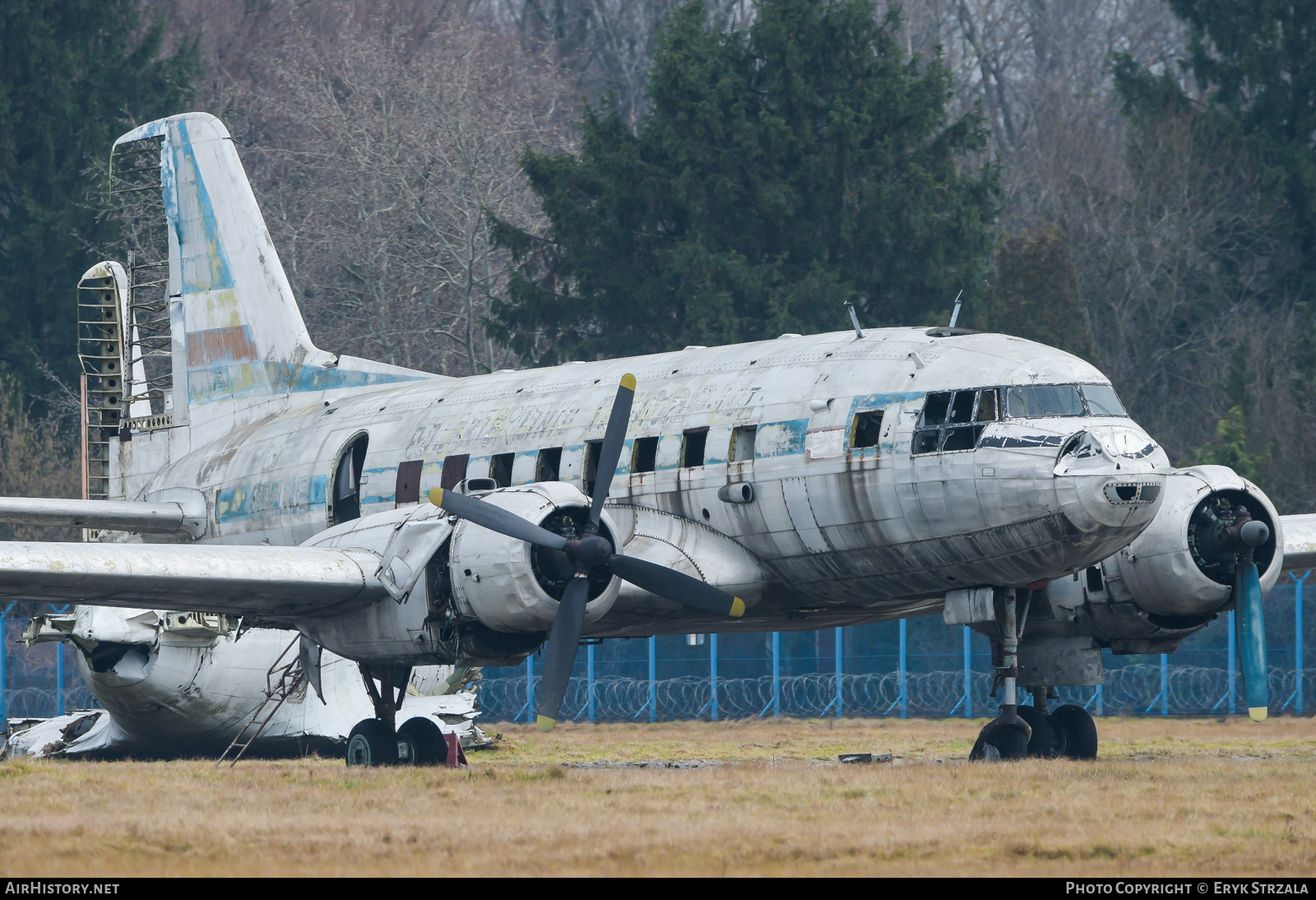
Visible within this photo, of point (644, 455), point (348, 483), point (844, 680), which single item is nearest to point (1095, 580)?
point (644, 455)

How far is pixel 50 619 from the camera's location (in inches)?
952

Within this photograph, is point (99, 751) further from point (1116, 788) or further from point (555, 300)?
point (555, 300)

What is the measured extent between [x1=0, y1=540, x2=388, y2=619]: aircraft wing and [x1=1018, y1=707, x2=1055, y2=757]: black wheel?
Result: 729 cm

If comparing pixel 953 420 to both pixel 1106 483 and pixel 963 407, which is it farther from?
pixel 1106 483

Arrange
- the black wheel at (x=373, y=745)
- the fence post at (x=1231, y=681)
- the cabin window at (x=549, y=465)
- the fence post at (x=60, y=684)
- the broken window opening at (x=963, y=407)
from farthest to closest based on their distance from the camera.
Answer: the fence post at (x=60, y=684) < the fence post at (x=1231, y=681) < the cabin window at (x=549, y=465) < the black wheel at (x=373, y=745) < the broken window opening at (x=963, y=407)

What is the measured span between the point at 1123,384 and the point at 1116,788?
41558mm

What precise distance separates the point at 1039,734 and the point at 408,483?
8157 millimetres

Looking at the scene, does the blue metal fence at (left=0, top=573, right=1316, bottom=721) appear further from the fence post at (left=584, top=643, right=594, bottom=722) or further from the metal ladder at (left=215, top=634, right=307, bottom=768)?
the metal ladder at (left=215, top=634, right=307, bottom=768)

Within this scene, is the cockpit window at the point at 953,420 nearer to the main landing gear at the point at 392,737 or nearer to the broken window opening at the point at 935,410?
the broken window opening at the point at 935,410

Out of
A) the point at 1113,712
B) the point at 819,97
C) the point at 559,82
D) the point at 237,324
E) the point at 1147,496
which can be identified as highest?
Result: the point at 559,82

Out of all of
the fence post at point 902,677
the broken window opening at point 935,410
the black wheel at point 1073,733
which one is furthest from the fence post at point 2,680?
the broken window opening at point 935,410

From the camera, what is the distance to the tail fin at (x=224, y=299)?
86.8 feet

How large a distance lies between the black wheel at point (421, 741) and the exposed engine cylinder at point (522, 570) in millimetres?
2281
